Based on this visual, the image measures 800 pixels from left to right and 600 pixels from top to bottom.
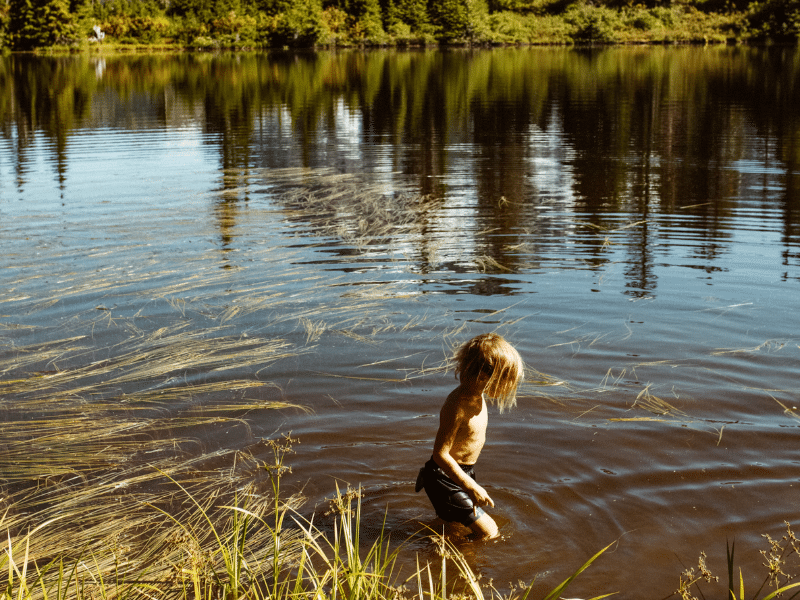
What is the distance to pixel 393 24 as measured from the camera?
228 ft

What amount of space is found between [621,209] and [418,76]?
→ 1104 inches

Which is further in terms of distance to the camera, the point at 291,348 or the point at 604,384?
the point at 291,348

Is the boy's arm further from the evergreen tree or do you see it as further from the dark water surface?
the evergreen tree

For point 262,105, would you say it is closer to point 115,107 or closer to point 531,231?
point 115,107

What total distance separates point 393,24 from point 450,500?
71.4 meters

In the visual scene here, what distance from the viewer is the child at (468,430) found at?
329 cm

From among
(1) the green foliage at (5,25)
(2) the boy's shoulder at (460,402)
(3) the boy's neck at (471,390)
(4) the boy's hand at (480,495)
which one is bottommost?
(4) the boy's hand at (480,495)

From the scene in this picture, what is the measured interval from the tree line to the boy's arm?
219ft

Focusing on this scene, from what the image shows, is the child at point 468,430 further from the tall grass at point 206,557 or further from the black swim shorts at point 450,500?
the tall grass at point 206,557

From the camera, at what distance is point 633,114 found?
21203 mm

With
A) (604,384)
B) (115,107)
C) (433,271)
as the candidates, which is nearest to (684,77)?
(115,107)

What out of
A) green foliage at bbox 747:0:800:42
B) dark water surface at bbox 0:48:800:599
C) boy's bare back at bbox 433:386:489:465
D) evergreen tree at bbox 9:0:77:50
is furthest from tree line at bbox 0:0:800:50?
boy's bare back at bbox 433:386:489:465

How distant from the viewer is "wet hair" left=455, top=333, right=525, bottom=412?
3.26 m

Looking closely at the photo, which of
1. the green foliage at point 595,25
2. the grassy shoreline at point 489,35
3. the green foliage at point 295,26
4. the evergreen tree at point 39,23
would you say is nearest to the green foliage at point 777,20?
the grassy shoreline at point 489,35
